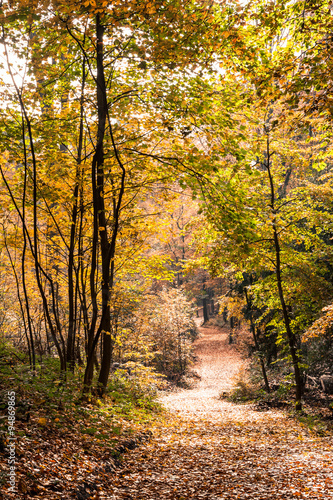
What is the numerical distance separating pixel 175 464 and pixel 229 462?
2.74 feet

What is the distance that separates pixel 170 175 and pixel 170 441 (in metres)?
4.97

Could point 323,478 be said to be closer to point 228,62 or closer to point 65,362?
point 65,362

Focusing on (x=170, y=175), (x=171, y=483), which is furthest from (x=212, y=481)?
(x=170, y=175)

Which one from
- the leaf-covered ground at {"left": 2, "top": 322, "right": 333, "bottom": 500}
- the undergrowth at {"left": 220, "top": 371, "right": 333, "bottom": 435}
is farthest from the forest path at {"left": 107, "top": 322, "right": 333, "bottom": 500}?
the undergrowth at {"left": 220, "top": 371, "right": 333, "bottom": 435}

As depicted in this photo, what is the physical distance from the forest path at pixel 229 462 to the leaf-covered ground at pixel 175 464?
0.04ft

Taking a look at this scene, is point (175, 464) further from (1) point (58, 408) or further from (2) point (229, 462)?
(1) point (58, 408)

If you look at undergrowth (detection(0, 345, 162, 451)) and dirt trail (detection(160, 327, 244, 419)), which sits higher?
undergrowth (detection(0, 345, 162, 451))

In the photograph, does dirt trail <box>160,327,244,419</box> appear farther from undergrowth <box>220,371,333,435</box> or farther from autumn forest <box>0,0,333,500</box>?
autumn forest <box>0,0,333,500</box>

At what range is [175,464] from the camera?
5.00 m

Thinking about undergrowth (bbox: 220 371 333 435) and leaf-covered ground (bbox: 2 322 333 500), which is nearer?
leaf-covered ground (bbox: 2 322 333 500)

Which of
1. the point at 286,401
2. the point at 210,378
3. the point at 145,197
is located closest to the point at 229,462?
the point at 145,197

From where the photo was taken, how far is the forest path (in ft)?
12.8

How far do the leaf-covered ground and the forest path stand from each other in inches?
0.5

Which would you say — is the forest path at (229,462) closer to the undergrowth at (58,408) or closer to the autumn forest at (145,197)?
the autumn forest at (145,197)
